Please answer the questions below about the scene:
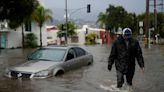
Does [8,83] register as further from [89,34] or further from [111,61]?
[89,34]

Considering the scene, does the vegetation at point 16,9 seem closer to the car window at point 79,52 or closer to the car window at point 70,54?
the car window at point 79,52

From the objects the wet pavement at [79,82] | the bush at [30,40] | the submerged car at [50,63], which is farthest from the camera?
the bush at [30,40]

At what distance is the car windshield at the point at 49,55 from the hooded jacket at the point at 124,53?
18.2ft

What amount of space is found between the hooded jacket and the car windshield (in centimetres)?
555

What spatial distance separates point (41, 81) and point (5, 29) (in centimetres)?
4761

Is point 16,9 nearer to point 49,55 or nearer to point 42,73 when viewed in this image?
point 49,55

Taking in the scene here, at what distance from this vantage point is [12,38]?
62156 mm

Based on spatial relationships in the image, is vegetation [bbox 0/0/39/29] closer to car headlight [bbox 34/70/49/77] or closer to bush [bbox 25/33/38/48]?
car headlight [bbox 34/70/49/77]

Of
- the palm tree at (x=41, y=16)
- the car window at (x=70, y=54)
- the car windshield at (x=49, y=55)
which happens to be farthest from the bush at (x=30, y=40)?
the car windshield at (x=49, y=55)

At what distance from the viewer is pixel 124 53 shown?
39.1 ft

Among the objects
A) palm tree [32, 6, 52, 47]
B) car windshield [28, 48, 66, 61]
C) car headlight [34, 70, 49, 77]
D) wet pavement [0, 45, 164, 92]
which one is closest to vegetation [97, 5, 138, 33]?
palm tree [32, 6, 52, 47]

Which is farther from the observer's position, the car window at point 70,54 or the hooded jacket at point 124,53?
the car window at point 70,54

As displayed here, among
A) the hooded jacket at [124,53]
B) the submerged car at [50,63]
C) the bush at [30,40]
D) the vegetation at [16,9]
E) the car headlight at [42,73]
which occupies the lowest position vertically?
the bush at [30,40]

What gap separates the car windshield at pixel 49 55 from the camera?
17422mm
